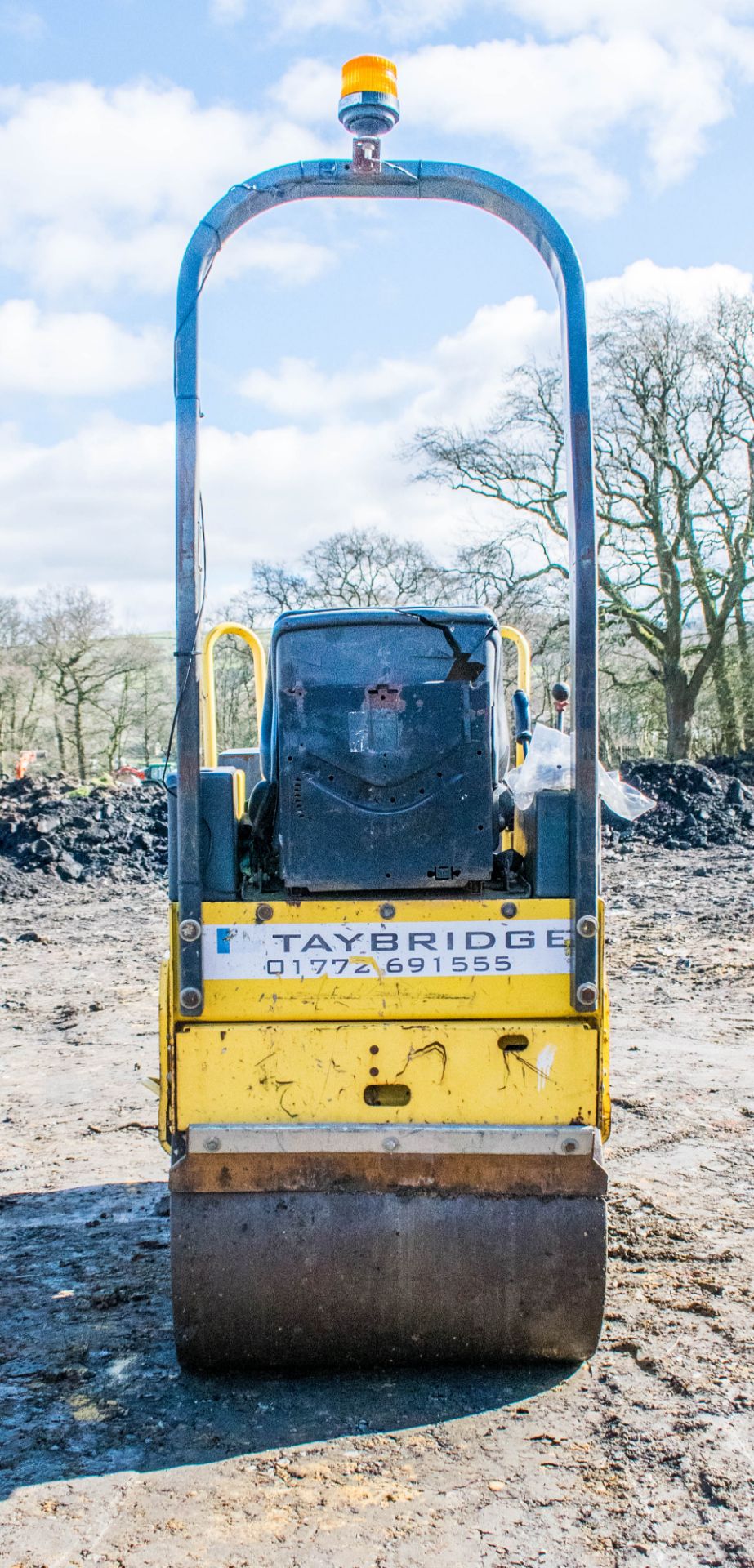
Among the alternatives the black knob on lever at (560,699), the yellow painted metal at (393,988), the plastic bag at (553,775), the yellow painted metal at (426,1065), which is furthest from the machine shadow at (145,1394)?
the black knob on lever at (560,699)

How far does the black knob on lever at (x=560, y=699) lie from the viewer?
13.5ft

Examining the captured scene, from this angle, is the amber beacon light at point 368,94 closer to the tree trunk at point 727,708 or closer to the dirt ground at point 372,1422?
the dirt ground at point 372,1422

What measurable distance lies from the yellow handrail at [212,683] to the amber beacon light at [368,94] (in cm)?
164

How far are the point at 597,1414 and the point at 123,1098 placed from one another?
4151 mm

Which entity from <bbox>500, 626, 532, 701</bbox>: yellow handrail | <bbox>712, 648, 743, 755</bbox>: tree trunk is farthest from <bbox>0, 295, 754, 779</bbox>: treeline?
<bbox>500, 626, 532, 701</bbox>: yellow handrail

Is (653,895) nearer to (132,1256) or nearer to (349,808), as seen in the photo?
(132,1256)

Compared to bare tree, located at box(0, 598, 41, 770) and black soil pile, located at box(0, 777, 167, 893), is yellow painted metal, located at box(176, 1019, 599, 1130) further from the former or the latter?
bare tree, located at box(0, 598, 41, 770)

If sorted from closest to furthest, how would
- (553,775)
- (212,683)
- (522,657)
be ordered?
(553,775) → (212,683) → (522,657)

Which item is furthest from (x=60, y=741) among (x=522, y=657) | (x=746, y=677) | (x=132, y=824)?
(x=522, y=657)

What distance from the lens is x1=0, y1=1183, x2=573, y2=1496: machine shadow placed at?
3311 millimetres

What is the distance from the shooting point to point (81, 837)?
693 inches

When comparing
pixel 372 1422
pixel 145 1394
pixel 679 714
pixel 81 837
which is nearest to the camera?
pixel 372 1422

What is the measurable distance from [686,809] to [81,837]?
363 inches

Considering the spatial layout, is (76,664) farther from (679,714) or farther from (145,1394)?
(145,1394)
